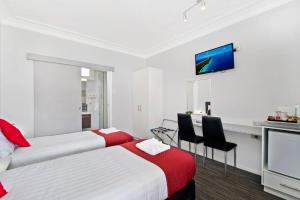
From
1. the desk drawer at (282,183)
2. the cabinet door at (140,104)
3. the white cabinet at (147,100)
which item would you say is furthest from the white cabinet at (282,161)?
the cabinet door at (140,104)

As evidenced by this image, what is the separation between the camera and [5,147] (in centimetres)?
166

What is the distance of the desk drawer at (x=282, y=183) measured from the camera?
164cm

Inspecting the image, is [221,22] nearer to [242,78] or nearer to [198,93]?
[242,78]

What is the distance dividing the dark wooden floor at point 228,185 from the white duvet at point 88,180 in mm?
1049

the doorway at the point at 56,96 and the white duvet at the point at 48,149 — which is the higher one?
the doorway at the point at 56,96

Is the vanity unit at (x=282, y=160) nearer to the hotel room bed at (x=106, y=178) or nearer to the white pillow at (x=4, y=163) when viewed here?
the hotel room bed at (x=106, y=178)

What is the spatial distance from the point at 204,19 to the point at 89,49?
2791 millimetres

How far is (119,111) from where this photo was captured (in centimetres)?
415

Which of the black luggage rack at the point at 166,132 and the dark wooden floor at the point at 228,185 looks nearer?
the dark wooden floor at the point at 228,185

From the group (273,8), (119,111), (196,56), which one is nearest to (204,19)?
(196,56)

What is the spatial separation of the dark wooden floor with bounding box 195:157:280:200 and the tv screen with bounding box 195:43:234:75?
187cm

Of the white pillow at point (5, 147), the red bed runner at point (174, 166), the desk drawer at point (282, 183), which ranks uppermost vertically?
the white pillow at point (5, 147)

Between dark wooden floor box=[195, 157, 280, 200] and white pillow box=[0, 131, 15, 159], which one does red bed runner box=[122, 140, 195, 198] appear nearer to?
dark wooden floor box=[195, 157, 280, 200]

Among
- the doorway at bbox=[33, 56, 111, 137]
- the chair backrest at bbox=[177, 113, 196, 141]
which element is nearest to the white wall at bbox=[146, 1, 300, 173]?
the chair backrest at bbox=[177, 113, 196, 141]
